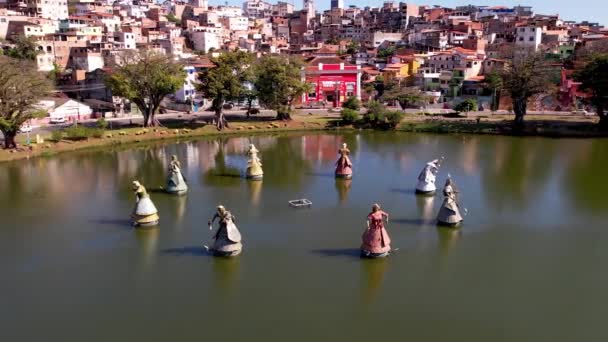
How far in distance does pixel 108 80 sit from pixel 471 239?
31183 millimetres

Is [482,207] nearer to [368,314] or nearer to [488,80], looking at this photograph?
[368,314]

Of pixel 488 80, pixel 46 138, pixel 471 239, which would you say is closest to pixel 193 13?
pixel 488 80

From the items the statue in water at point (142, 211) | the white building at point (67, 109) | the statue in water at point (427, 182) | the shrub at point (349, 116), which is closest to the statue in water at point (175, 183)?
the statue in water at point (142, 211)

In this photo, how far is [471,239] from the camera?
17.7 metres

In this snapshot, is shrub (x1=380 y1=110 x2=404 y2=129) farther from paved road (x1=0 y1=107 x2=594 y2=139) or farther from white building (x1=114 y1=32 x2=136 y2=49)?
white building (x1=114 y1=32 x2=136 y2=49)

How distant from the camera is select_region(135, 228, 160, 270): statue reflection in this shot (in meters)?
16.0

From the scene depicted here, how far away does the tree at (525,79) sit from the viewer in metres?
41.9

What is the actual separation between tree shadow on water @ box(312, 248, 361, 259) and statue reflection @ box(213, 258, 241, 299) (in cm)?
242

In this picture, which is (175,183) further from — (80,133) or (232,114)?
(232,114)

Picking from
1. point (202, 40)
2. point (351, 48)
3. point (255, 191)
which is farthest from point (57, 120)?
point (351, 48)

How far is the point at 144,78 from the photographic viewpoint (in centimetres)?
4053

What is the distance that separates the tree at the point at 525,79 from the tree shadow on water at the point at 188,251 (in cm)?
3224

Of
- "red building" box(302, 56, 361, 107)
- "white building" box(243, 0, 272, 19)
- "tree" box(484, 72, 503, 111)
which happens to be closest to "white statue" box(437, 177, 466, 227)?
"tree" box(484, 72, 503, 111)

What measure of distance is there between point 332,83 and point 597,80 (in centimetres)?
2397
